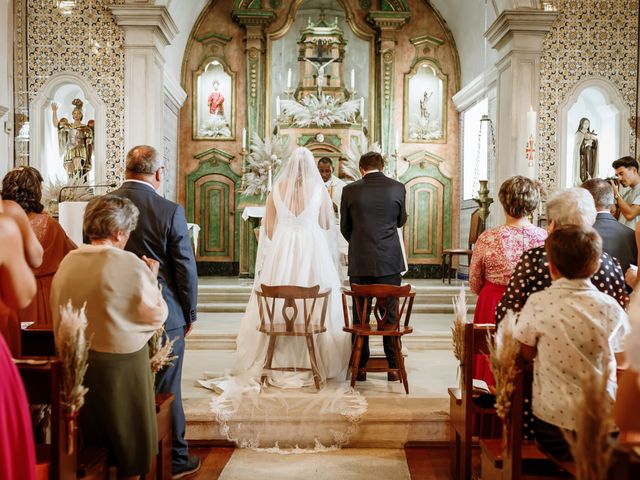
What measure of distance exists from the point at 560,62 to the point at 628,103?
0.95 m

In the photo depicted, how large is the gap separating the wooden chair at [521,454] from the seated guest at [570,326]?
4.1 inches

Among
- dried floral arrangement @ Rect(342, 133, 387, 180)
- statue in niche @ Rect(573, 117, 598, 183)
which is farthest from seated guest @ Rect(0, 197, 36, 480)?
dried floral arrangement @ Rect(342, 133, 387, 180)

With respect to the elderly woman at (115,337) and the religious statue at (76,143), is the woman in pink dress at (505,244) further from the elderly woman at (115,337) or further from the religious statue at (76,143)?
the religious statue at (76,143)

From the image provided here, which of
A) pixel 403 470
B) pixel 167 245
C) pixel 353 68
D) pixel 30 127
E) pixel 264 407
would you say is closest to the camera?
pixel 167 245

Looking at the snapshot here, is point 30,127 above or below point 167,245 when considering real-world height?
above

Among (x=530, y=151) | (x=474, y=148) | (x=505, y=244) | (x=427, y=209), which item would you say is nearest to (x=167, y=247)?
(x=505, y=244)

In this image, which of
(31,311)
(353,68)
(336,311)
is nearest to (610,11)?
(353,68)

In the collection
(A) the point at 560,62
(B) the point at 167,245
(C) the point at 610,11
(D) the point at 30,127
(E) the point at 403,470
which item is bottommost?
(E) the point at 403,470

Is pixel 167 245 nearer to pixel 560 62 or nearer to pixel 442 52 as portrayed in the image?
Answer: pixel 560 62

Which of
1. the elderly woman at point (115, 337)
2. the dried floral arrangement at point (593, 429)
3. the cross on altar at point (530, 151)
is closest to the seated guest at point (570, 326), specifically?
the dried floral arrangement at point (593, 429)

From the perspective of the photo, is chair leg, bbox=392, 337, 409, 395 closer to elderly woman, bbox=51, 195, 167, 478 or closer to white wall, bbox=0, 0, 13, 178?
elderly woman, bbox=51, 195, 167, 478

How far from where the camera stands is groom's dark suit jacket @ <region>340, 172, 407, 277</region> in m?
4.99

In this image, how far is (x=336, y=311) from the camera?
16.8 feet

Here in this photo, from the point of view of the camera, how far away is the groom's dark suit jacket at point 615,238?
3.97 m
